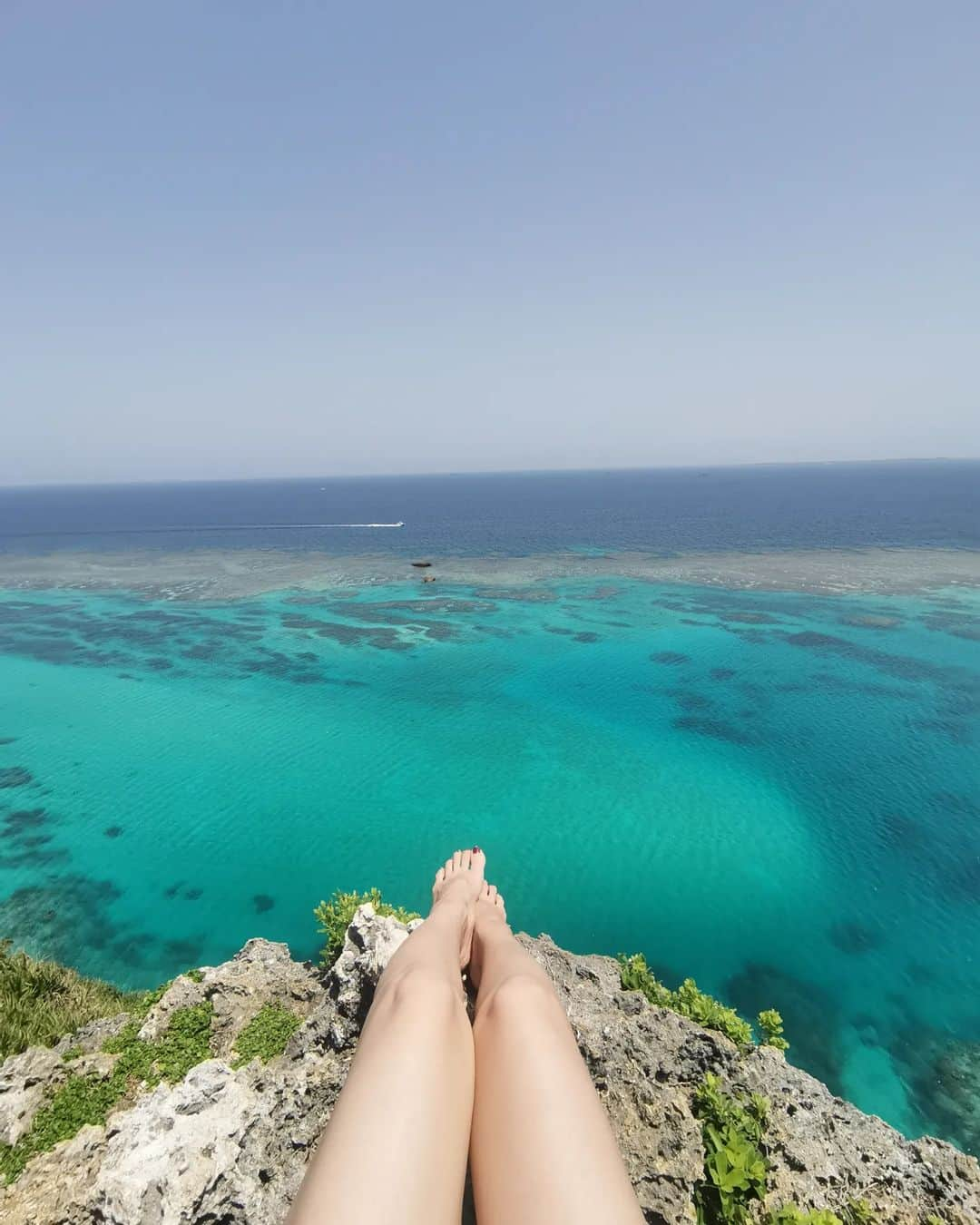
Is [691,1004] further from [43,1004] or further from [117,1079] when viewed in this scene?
[43,1004]

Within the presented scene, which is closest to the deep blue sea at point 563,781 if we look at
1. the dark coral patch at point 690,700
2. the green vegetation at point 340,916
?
the dark coral patch at point 690,700

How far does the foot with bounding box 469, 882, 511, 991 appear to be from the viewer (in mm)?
5629

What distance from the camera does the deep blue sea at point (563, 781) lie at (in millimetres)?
14867

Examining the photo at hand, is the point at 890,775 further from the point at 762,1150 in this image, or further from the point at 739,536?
the point at 739,536

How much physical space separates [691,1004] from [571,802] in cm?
1098

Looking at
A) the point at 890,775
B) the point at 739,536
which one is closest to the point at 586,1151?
the point at 890,775

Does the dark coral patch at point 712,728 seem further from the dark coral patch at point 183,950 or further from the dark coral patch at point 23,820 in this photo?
the dark coral patch at point 23,820

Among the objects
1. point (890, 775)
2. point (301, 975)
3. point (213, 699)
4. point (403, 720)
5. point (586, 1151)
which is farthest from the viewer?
point (213, 699)

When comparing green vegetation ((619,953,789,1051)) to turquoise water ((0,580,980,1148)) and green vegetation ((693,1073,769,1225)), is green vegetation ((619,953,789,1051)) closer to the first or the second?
turquoise water ((0,580,980,1148))

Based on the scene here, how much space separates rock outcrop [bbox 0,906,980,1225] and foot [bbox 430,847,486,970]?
1464 mm

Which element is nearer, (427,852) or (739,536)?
(427,852)

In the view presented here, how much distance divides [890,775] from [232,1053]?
24.4 m

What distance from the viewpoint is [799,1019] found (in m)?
13.2

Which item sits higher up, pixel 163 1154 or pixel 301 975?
pixel 163 1154
